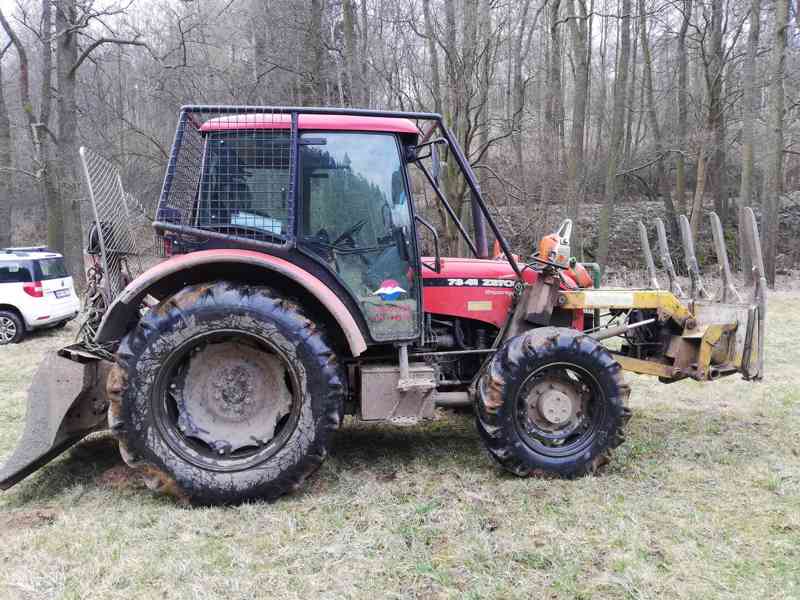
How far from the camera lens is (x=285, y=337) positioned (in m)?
3.33

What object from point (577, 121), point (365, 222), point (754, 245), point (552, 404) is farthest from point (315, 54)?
point (552, 404)

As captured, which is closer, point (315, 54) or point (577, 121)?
point (315, 54)

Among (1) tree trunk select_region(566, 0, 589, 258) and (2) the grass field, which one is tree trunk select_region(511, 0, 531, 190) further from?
(2) the grass field

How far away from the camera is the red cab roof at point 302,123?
354 centimetres

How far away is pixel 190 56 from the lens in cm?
1391

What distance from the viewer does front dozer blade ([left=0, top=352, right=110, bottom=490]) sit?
334 cm

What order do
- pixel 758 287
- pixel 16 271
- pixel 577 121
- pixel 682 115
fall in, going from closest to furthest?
pixel 758 287, pixel 16 271, pixel 577 121, pixel 682 115

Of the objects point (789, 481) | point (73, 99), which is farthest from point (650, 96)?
point (789, 481)

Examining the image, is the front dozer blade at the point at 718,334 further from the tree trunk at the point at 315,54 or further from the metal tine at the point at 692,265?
the tree trunk at the point at 315,54

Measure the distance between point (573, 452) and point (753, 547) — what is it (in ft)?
3.52

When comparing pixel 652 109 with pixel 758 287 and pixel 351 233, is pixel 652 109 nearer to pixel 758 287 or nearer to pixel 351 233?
pixel 758 287

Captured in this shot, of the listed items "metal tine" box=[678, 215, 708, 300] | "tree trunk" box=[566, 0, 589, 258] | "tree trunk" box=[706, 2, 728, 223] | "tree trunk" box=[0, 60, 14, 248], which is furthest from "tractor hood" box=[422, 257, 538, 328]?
"tree trunk" box=[706, 2, 728, 223]

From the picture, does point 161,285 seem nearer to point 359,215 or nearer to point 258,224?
point 258,224

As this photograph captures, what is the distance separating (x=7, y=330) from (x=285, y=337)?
8.32m
